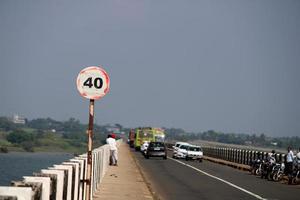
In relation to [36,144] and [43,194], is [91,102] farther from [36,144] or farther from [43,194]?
[36,144]

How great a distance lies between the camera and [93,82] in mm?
13258

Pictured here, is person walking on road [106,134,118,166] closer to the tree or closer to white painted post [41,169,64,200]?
white painted post [41,169,64,200]

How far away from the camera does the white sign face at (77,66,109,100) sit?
13242 mm

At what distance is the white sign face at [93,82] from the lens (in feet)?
43.4

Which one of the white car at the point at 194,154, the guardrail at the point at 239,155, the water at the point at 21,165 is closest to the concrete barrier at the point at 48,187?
the water at the point at 21,165

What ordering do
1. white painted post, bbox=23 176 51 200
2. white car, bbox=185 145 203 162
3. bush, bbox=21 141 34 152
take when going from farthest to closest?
bush, bbox=21 141 34 152 < white car, bbox=185 145 203 162 < white painted post, bbox=23 176 51 200

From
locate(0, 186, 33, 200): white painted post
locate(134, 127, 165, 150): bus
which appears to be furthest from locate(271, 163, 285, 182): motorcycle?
locate(134, 127, 165, 150): bus

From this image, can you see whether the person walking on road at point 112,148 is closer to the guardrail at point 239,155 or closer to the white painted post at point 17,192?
the guardrail at point 239,155

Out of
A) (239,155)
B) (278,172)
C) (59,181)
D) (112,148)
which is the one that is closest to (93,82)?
(59,181)

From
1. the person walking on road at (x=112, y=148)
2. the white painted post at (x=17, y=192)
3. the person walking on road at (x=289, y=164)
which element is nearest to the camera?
the white painted post at (x=17, y=192)

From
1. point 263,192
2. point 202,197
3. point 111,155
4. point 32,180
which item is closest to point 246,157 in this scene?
point 111,155

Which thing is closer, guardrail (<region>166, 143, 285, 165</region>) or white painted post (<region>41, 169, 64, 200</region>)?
white painted post (<region>41, 169, 64, 200</region>)

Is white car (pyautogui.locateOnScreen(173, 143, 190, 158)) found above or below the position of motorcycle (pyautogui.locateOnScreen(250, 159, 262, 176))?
above

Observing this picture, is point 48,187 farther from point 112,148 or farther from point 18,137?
point 18,137
